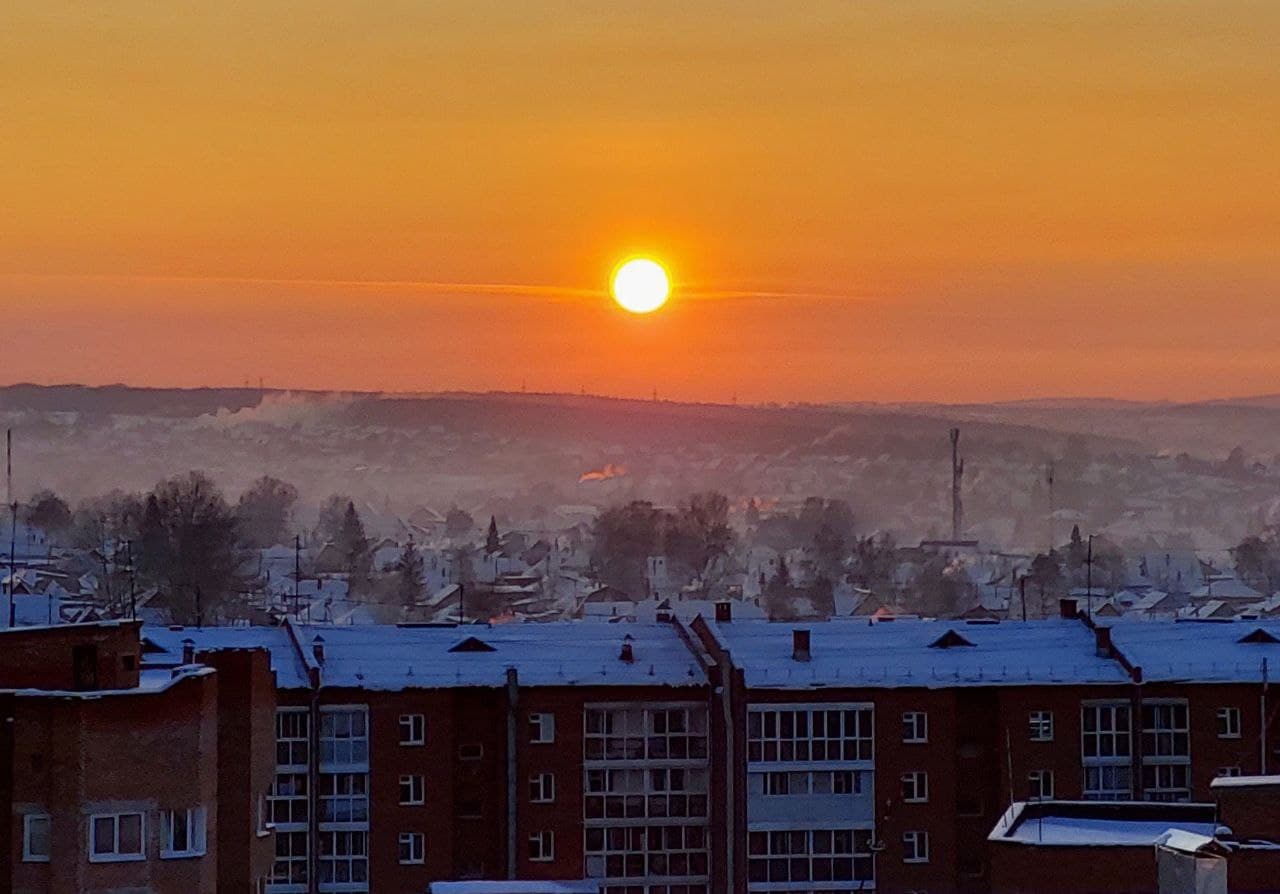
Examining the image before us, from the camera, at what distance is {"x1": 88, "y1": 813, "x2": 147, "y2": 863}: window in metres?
32.2

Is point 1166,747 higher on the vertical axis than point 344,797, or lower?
higher

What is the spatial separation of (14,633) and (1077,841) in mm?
13322

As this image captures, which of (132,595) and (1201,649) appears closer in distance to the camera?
(1201,649)

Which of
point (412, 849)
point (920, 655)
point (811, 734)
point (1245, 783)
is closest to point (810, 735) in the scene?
point (811, 734)

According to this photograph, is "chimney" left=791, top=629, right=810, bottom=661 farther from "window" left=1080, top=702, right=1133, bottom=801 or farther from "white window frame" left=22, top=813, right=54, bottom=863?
"white window frame" left=22, top=813, right=54, bottom=863

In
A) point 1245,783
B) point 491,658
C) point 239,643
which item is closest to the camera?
point 1245,783

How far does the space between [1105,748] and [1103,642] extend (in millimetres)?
3086

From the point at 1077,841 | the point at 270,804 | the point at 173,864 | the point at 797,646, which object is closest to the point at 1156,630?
the point at 797,646

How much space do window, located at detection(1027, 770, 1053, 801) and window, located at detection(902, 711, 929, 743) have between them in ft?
8.16

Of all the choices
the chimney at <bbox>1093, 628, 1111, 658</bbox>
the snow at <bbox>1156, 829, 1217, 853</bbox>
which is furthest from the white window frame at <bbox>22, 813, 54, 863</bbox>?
the chimney at <bbox>1093, 628, 1111, 658</bbox>

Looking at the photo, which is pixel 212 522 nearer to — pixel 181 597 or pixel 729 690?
pixel 181 597

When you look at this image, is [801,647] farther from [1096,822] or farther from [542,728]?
[1096,822]

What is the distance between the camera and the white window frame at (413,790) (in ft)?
203

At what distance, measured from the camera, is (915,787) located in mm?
62375
